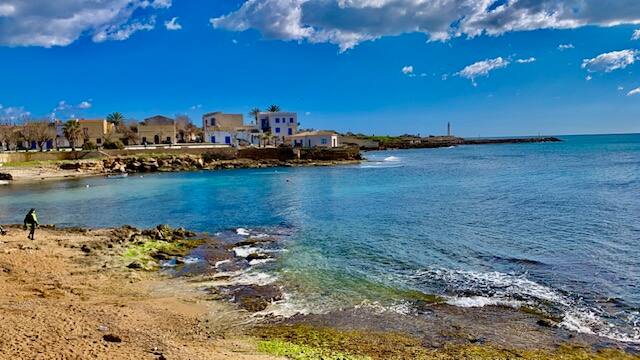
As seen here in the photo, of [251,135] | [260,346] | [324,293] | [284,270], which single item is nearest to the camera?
[260,346]

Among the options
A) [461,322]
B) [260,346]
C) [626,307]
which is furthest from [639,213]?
[260,346]

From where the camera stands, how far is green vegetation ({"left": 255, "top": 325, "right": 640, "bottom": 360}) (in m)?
11.6

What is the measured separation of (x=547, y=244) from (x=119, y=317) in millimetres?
19117

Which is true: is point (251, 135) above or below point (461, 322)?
above

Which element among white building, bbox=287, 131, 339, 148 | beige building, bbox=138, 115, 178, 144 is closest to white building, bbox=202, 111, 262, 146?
beige building, bbox=138, 115, 178, 144

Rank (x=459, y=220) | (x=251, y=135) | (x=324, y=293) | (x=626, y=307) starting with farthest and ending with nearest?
(x=251, y=135)
(x=459, y=220)
(x=324, y=293)
(x=626, y=307)

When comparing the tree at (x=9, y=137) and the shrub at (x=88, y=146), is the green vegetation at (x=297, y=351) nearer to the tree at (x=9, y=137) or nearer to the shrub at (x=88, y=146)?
the shrub at (x=88, y=146)

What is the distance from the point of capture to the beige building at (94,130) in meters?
96.9

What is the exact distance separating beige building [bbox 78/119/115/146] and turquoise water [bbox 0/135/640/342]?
147 ft

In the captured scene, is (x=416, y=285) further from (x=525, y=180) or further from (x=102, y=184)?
(x=102, y=184)

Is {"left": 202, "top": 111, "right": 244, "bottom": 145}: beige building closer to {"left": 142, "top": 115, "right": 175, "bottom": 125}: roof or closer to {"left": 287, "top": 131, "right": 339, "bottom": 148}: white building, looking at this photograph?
{"left": 142, "top": 115, "right": 175, "bottom": 125}: roof

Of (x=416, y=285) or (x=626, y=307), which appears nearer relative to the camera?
(x=626, y=307)

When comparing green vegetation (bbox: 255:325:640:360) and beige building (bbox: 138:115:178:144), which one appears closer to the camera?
green vegetation (bbox: 255:325:640:360)

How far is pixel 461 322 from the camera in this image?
46.0 feet
